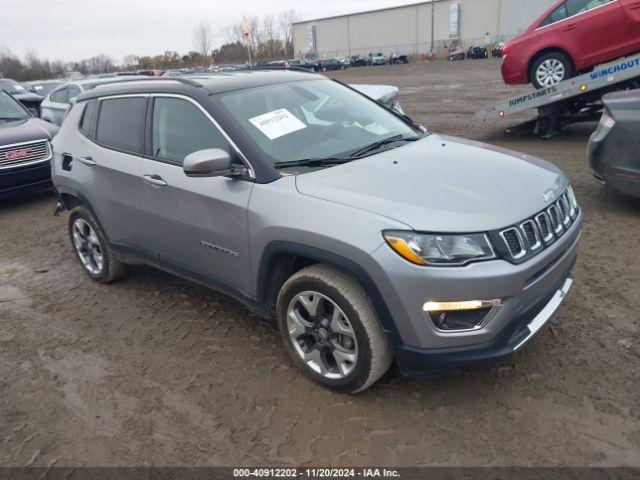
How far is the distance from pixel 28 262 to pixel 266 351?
11.4ft

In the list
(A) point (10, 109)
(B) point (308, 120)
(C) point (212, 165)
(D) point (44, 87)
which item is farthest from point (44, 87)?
(C) point (212, 165)

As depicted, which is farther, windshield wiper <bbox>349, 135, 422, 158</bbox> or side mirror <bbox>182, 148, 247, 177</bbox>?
windshield wiper <bbox>349, 135, 422, 158</bbox>

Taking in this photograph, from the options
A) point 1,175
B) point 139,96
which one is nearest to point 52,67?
point 1,175

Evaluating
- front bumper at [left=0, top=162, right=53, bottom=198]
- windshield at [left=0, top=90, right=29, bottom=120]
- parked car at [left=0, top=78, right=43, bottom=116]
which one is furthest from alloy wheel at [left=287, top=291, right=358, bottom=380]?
parked car at [left=0, top=78, right=43, bottom=116]

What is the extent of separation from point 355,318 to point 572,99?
8.30 meters

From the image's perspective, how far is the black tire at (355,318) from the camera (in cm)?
279

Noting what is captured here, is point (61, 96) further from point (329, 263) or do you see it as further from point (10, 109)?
point (329, 263)

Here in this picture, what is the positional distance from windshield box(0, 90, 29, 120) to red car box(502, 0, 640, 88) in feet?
28.3

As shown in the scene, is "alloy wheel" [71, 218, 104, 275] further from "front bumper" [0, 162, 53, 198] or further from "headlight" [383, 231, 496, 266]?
"front bumper" [0, 162, 53, 198]

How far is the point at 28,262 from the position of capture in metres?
5.68

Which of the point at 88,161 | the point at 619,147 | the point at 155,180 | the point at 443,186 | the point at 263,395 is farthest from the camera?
the point at 619,147

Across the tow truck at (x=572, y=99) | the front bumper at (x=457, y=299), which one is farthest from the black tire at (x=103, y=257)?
the tow truck at (x=572, y=99)

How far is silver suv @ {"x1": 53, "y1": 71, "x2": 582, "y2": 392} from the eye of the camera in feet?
8.57

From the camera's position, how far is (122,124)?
4.20 metres
